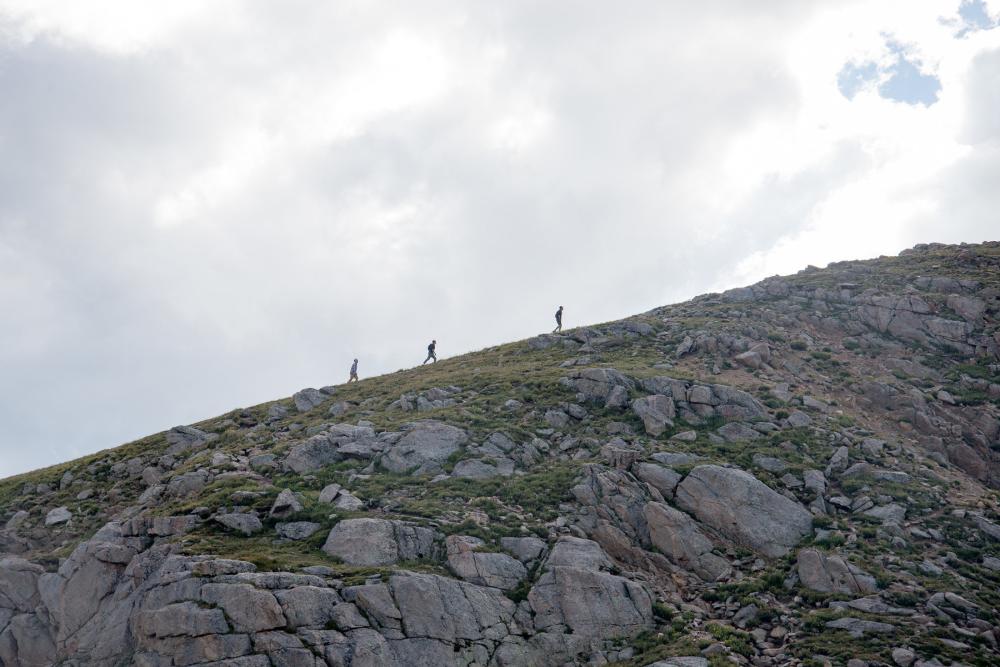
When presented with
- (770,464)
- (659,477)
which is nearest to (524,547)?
(659,477)

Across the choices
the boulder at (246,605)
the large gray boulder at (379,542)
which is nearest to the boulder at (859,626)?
the large gray boulder at (379,542)

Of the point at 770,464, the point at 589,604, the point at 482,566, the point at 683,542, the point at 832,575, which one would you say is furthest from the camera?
the point at 770,464

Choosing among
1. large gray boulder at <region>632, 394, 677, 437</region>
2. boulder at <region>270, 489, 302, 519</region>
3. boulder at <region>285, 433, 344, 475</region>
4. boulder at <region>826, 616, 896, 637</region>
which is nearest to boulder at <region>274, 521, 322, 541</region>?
boulder at <region>270, 489, 302, 519</region>

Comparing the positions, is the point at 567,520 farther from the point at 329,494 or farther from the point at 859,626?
the point at 859,626

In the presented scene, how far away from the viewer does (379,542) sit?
90.3 ft

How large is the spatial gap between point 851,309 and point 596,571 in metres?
34.7

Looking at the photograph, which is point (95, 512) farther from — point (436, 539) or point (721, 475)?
point (721, 475)

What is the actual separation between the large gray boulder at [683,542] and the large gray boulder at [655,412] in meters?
6.94

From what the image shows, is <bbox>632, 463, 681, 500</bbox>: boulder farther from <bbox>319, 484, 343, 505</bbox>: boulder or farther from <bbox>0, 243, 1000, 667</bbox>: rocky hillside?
<bbox>319, 484, 343, 505</bbox>: boulder

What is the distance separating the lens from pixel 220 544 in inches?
1077

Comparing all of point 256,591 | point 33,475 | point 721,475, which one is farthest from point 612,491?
point 33,475

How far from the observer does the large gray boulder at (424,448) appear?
34812 millimetres

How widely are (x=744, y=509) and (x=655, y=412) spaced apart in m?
8.49

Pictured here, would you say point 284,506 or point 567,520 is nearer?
point 567,520
